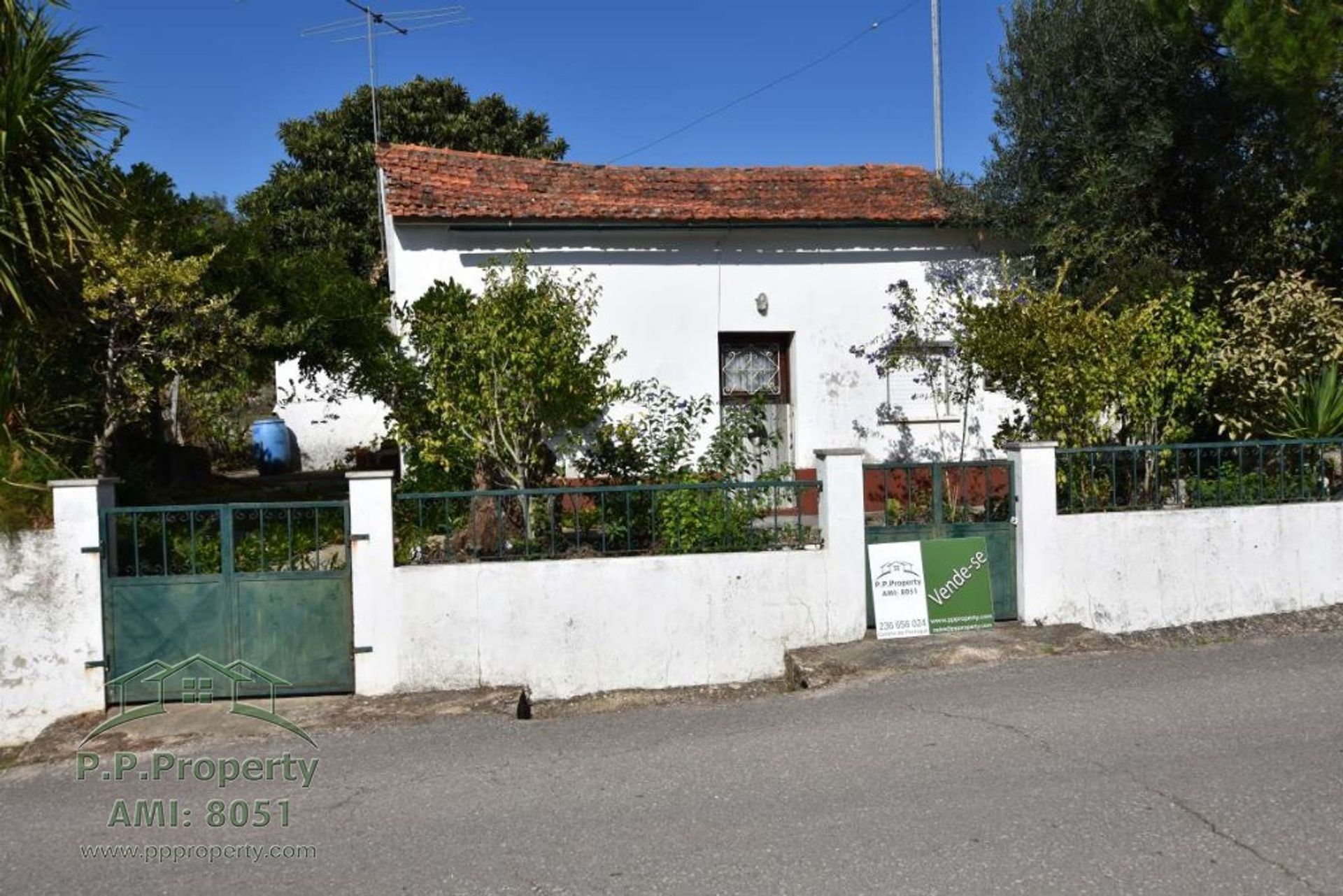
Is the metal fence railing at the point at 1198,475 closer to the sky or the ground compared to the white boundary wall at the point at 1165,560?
closer to the sky

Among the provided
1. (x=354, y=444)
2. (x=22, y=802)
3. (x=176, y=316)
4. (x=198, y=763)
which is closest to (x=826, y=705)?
(x=198, y=763)

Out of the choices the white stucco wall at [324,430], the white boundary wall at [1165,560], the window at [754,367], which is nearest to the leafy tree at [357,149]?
the white stucco wall at [324,430]

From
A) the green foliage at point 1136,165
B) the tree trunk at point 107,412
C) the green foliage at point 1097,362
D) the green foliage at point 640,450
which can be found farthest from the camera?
the green foliage at point 1136,165

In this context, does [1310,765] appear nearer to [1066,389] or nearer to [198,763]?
[1066,389]

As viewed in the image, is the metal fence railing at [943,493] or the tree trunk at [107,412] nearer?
the metal fence railing at [943,493]

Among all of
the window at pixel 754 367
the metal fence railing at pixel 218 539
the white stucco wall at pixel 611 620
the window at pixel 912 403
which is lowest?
the white stucco wall at pixel 611 620

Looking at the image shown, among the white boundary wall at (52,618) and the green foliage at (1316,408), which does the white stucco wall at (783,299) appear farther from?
the white boundary wall at (52,618)

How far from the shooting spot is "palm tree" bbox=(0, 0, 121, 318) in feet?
24.6

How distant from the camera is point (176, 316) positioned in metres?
9.25

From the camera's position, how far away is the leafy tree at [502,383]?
872 cm

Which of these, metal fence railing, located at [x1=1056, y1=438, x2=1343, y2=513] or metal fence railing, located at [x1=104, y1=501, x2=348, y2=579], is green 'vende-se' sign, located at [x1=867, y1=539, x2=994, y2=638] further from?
metal fence railing, located at [x1=104, y1=501, x2=348, y2=579]

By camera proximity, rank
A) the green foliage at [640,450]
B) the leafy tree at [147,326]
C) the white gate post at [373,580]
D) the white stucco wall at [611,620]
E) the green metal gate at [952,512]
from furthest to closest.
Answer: the green foliage at [640,450] < the leafy tree at [147,326] < the green metal gate at [952,512] < the white stucco wall at [611,620] < the white gate post at [373,580]

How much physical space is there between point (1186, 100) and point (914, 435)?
4.49m

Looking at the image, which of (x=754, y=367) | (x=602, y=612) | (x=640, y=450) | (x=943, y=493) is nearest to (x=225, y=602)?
(x=602, y=612)
